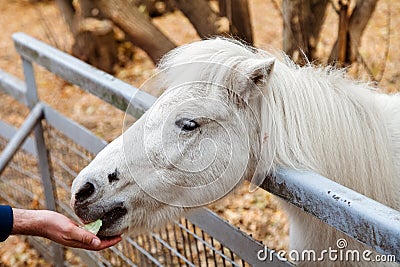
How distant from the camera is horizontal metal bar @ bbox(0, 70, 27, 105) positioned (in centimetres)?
391

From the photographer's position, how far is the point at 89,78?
297 cm

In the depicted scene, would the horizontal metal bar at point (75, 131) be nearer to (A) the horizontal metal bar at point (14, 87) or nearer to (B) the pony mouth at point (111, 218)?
(A) the horizontal metal bar at point (14, 87)

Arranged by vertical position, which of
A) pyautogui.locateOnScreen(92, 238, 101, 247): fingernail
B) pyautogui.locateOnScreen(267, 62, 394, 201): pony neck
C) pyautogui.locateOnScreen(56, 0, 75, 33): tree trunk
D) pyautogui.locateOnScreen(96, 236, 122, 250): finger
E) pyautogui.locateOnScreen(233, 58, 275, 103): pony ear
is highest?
pyautogui.locateOnScreen(233, 58, 275, 103): pony ear

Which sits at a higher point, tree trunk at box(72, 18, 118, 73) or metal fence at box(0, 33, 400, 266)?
metal fence at box(0, 33, 400, 266)

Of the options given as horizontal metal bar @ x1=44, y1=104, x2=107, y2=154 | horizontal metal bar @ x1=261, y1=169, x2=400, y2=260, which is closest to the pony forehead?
horizontal metal bar @ x1=261, y1=169, x2=400, y2=260

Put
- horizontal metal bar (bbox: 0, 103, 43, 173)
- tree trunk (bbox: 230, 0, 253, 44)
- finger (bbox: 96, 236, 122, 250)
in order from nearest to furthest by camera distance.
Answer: finger (bbox: 96, 236, 122, 250)
horizontal metal bar (bbox: 0, 103, 43, 173)
tree trunk (bbox: 230, 0, 253, 44)

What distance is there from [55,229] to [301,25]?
301 cm

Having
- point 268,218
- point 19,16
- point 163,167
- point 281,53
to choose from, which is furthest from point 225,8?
point 19,16

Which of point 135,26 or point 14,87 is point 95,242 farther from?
point 135,26

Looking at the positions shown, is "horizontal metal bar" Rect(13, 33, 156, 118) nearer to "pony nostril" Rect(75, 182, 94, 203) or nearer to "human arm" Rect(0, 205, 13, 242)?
"pony nostril" Rect(75, 182, 94, 203)

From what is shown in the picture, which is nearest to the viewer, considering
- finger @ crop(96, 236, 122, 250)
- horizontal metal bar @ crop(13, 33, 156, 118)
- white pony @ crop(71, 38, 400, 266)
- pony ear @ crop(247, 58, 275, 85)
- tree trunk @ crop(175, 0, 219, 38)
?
pony ear @ crop(247, 58, 275, 85)

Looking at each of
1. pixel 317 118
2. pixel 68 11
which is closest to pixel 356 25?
pixel 317 118

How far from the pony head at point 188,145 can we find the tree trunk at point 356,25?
253 cm

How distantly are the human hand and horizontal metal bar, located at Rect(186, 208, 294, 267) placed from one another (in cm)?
43
